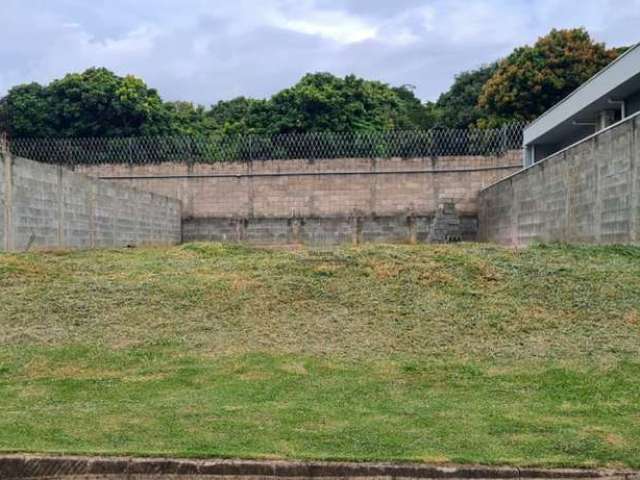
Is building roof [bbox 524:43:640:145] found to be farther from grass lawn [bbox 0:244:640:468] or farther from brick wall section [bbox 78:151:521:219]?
grass lawn [bbox 0:244:640:468]

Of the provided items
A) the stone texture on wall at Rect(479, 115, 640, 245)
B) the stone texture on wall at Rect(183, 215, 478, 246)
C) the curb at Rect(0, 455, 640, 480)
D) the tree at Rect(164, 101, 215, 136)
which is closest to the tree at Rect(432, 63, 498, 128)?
the tree at Rect(164, 101, 215, 136)

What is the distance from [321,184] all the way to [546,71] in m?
13.2

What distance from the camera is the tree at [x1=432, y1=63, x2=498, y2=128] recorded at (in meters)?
34.4

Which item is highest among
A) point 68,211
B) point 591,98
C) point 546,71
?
point 546,71

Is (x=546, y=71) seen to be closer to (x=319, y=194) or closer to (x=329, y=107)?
(x=329, y=107)

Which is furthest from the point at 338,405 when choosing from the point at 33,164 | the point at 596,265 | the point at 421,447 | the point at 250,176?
the point at 250,176

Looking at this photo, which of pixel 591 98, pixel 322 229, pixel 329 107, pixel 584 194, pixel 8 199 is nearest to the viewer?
pixel 584 194

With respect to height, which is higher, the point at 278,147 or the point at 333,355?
the point at 278,147

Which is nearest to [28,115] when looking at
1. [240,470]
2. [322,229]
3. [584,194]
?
[322,229]

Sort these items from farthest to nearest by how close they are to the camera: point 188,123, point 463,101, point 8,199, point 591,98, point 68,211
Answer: point 463,101 < point 188,123 < point 591,98 < point 68,211 < point 8,199

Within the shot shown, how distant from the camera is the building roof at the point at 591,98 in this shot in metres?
14.1

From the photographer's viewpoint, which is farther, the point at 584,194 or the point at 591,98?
the point at 591,98

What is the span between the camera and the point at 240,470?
4160 millimetres

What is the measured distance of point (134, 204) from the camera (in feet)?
60.5
